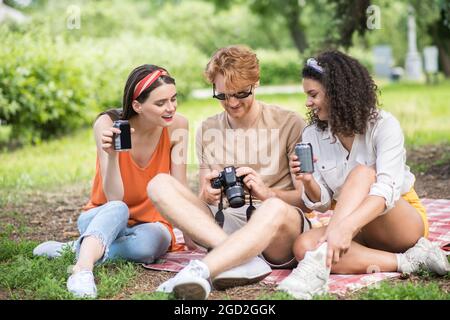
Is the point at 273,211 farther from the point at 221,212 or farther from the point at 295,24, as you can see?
the point at 295,24

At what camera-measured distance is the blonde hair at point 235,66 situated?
4270 mm

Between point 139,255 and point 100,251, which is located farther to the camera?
point 139,255

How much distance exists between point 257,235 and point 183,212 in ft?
1.45

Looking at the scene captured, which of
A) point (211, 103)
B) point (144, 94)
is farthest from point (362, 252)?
point (211, 103)

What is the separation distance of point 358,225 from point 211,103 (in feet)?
45.1

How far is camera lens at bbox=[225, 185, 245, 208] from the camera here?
13.0ft

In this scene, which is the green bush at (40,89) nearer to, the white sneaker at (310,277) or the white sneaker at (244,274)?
the white sneaker at (244,274)

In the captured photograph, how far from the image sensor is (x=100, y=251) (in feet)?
13.6

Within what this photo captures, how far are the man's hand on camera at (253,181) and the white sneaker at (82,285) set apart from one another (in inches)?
38.2

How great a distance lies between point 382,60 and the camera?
32.2 meters

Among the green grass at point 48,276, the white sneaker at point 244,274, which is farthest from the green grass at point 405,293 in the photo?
the green grass at point 48,276

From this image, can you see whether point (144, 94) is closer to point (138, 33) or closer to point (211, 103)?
point (211, 103)

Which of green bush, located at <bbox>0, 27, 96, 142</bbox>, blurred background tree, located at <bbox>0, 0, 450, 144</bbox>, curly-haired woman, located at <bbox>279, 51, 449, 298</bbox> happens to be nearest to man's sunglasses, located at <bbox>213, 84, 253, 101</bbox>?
curly-haired woman, located at <bbox>279, 51, 449, 298</bbox>
